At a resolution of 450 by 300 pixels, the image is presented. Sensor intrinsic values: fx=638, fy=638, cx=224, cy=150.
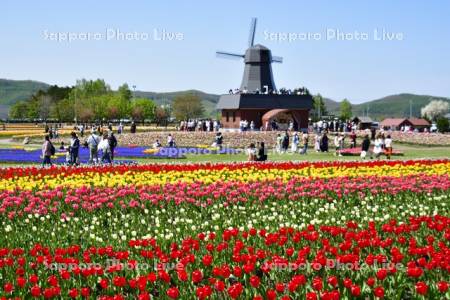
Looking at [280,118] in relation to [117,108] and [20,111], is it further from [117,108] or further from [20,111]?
[20,111]

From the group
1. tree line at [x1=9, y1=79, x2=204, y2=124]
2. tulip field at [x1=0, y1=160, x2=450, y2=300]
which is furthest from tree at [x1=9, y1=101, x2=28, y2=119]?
tulip field at [x1=0, y1=160, x2=450, y2=300]

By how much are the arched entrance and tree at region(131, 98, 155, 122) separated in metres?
66.1

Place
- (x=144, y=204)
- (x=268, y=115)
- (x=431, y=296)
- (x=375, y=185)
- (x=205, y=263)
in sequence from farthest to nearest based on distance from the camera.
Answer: (x=268, y=115) → (x=375, y=185) → (x=144, y=204) → (x=205, y=263) → (x=431, y=296)

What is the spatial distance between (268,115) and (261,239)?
5125 centimetres

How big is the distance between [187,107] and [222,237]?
375 ft

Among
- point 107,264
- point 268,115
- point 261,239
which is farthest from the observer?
point 268,115

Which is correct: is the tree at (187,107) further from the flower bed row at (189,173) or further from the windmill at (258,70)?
the flower bed row at (189,173)

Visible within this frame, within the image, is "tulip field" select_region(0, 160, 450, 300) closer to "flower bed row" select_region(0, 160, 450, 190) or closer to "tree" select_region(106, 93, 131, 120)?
"flower bed row" select_region(0, 160, 450, 190)

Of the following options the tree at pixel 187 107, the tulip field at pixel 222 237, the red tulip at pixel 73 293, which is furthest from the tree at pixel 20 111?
the red tulip at pixel 73 293

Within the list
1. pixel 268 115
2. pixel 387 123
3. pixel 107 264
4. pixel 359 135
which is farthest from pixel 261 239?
pixel 387 123

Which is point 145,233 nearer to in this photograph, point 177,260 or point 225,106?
point 177,260

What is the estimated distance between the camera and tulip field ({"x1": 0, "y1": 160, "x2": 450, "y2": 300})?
6.61 meters

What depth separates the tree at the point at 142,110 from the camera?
124 metres

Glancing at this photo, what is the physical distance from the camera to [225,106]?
205 ft
